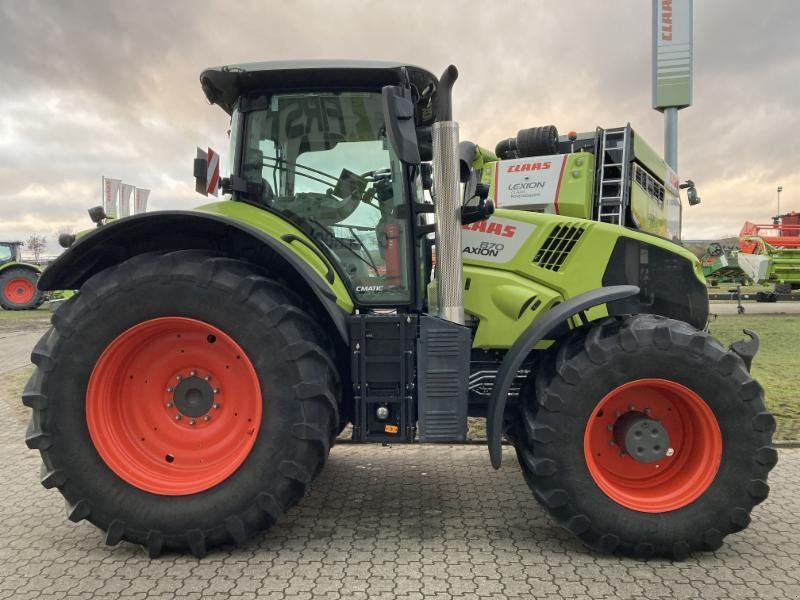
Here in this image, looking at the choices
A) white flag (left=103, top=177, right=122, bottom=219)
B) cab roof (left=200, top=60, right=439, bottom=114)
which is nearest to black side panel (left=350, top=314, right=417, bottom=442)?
cab roof (left=200, top=60, right=439, bottom=114)

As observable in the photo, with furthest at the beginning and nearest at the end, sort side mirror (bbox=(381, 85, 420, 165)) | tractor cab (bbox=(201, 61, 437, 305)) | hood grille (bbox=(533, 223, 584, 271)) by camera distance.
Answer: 1. hood grille (bbox=(533, 223, 584, 271))
2. tractor cab (bbox=(201, 61, 437, 305))
3. side mirror (bbox=(381, 85, 420, 165))

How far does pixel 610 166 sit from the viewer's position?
573 cm

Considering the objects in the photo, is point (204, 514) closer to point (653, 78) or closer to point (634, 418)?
point (634, 418)

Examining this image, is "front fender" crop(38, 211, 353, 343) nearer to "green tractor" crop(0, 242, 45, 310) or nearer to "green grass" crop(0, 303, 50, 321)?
"green grass" crop(0, 303, 50, 321)

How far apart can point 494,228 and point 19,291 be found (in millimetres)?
20552

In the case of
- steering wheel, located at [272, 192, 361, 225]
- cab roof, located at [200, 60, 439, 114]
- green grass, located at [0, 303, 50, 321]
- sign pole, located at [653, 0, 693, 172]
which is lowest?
green grass, located at [0, 303, 50, 321]

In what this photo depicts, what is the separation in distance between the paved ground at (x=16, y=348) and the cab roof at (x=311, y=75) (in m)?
7.38

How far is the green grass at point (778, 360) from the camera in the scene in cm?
523

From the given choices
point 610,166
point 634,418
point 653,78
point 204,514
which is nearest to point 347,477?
point 204,514

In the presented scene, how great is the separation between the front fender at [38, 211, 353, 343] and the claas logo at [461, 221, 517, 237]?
905 millimetres

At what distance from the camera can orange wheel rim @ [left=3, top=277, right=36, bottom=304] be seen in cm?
Result: 1922

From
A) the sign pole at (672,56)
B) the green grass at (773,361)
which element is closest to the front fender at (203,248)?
the green grass at (773,361)

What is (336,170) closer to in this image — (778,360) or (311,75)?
(311,75)

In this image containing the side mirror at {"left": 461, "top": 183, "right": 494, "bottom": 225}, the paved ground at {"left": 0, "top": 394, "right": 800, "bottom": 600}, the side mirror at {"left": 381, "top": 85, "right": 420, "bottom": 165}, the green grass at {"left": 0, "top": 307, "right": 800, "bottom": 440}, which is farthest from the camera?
the green grass at {"left": 0, "top": 307, "right": 800, "bottom": 440}
